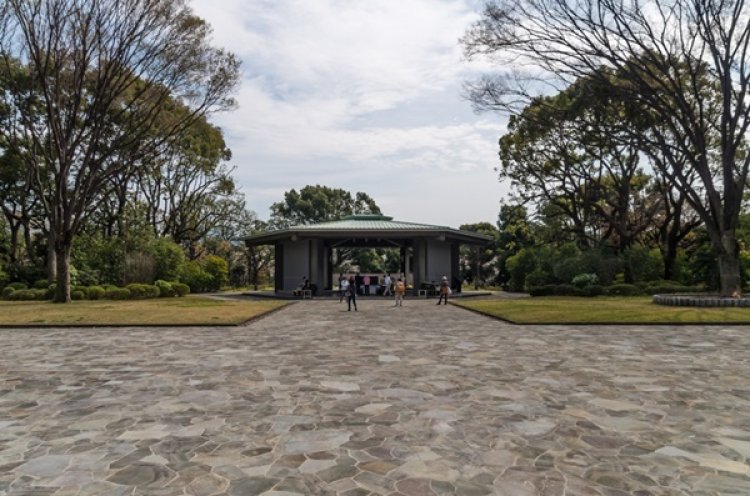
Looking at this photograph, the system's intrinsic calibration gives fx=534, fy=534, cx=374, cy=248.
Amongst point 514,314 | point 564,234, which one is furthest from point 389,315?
point 564,234

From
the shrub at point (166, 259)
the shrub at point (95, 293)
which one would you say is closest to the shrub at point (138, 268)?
the shrub at point (166, 259)

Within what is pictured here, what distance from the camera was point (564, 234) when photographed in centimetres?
3731

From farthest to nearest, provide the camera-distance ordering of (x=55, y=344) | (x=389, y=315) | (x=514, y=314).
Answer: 1. (x=389, y=315)
2. (x=514, y=314)
3. (x=55, y=344)

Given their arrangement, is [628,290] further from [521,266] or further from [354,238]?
[354,238]

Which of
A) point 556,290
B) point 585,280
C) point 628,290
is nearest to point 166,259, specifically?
point 556,290

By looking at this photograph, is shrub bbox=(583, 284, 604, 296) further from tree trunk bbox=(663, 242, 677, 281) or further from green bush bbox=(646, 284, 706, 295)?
tree trunk bbox=(663, 242, 677, 281)

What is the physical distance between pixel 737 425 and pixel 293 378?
4.83 metres

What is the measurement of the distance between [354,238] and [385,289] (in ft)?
11.9

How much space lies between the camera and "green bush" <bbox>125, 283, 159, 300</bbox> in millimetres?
25706

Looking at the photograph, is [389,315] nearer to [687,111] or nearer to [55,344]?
[55,344]

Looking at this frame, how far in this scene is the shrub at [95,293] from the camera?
80.8 feet

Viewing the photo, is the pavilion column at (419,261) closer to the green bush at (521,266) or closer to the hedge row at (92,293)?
the green bush at (521,266)

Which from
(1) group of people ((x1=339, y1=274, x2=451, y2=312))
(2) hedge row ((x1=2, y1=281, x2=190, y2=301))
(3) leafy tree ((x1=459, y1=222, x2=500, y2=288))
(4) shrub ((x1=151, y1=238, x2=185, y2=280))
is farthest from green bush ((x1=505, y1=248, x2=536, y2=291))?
(2) hedge row ((x1=2, y1=281, x2=190, y2=301))

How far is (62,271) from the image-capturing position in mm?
21938
